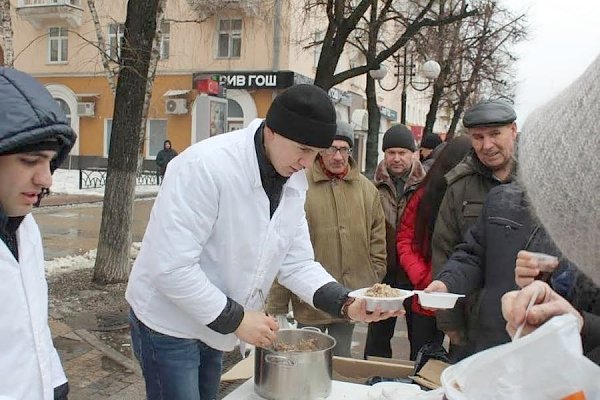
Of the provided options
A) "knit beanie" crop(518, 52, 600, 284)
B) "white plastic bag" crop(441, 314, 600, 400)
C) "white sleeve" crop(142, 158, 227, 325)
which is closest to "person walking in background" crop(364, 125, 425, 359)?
"white sleeve" crop(142, 158, 227, 325)

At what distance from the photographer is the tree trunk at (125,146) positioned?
20.3ft

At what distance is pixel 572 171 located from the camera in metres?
0.74

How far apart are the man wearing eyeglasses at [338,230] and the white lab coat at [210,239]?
1.19 metres

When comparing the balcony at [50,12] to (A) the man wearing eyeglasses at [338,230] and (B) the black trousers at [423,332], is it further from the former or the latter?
(B) the black trousers at [423,332]

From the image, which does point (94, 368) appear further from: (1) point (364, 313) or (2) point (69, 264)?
(2) point (69, 264)

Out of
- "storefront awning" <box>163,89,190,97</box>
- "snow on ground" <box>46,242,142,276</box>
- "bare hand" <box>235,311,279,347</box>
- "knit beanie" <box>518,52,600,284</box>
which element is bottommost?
"snow on ground" <box>46,242,142,276</box>

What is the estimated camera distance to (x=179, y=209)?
2.01m

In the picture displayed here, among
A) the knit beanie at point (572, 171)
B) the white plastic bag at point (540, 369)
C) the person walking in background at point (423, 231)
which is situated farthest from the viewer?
the person walking in background at point (423, 231)

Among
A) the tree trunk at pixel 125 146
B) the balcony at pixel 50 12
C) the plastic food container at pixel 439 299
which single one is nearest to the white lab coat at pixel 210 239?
the plastic food container at pixel 439 299

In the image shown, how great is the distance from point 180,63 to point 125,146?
1735 cm

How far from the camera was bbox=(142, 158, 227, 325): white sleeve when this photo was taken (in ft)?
6.54

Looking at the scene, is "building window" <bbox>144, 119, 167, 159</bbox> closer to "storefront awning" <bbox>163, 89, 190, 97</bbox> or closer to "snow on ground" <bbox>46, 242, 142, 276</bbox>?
"storefront awning" <bbox>163, 89, 190, 97</bbox>

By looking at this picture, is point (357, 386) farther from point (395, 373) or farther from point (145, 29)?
point (145, 29)

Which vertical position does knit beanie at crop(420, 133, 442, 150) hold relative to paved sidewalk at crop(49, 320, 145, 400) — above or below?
above
